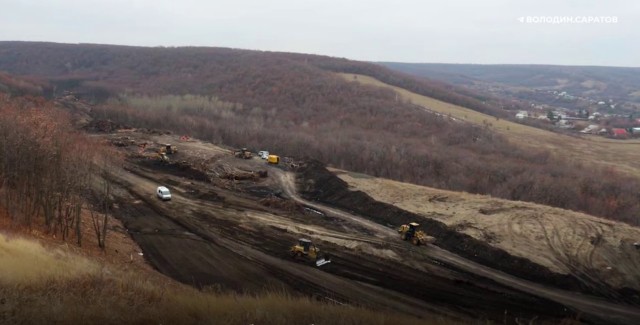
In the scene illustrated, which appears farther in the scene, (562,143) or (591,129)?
(591,129)

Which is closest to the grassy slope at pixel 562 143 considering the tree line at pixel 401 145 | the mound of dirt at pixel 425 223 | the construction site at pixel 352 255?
the tree line at pixel 401 145

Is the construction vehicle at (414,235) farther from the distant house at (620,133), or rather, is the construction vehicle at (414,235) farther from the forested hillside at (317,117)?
the distant house at (620,133)

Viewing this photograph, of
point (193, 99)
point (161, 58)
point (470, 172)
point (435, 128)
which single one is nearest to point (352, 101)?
point (435, 128)

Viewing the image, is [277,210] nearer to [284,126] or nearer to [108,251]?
[108,251]

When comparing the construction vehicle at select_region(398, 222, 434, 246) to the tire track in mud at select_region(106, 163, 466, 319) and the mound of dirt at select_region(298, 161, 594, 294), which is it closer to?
the mound of dirt at select_region(298, 161, 594, 294)

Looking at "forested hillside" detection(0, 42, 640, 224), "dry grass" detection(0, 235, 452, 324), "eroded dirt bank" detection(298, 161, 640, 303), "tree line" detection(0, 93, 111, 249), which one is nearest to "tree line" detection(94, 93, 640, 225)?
"forested hillside" detection(0, 42, 640, 224)

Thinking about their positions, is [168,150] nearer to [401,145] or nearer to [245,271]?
[401,145]

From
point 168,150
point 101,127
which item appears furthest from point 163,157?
point 101,127
